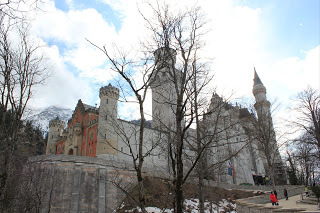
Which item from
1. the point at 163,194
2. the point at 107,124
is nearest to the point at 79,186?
the point at 163,194

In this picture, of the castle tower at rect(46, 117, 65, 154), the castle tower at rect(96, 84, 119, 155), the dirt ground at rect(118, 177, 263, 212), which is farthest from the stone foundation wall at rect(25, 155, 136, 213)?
the castle tower at rect(46, 117, 65, 154)

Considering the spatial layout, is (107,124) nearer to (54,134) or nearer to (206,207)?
(206,207)

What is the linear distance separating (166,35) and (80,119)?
42.0m

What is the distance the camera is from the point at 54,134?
5216cm

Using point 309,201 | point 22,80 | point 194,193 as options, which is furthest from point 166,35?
point 194,193

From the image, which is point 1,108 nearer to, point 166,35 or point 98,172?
point 166,35

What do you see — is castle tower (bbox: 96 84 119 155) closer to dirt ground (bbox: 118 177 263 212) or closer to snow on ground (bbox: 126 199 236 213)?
dirt ground (bbox: 118 177 263 212)

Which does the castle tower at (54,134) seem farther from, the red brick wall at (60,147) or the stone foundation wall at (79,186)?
the stone foundation wall at (79,186)

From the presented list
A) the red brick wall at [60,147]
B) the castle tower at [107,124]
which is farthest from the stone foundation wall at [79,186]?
the red brick wall at [60,147]

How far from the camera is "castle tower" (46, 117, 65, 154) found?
51.0 metres

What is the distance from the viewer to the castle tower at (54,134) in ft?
167

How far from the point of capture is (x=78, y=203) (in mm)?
21797

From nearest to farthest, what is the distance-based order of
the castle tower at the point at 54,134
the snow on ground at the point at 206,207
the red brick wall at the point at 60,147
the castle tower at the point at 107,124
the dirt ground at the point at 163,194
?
the snow on ground at the point at 206,207 → the dirt ground at the point at 163,194 → the castle tower at the point at 107,124 → the red brick wall at the point at 60,147 → the castle tower at the point at 54,134

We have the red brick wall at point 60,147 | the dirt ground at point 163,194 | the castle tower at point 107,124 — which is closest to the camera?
the dirt ground at point 163,194
